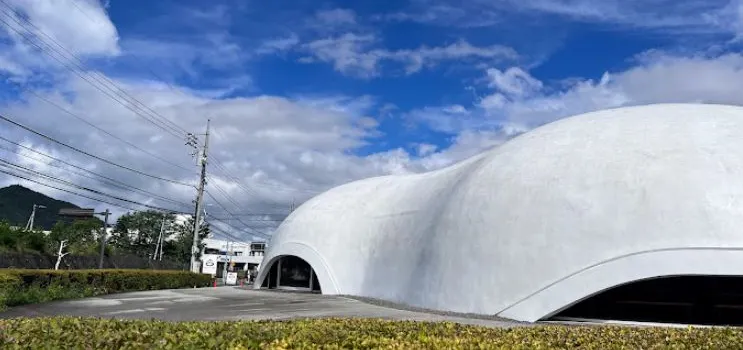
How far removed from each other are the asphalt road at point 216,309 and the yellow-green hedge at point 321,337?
19.2 feet

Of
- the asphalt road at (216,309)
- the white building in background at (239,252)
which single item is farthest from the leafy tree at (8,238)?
the white building in background at (239,252)

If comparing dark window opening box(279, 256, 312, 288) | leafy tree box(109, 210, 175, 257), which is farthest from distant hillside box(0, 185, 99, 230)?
dark window opening box(279, 256, 312, 288)

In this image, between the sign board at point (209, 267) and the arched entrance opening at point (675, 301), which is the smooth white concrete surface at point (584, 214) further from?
the sign board at point (209, 267)

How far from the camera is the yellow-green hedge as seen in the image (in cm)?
529

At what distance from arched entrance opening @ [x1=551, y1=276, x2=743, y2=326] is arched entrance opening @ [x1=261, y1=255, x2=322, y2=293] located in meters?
14.7

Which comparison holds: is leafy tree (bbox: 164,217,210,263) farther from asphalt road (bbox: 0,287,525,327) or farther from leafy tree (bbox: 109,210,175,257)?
asphalt road (bbox: 0,287,525,327)

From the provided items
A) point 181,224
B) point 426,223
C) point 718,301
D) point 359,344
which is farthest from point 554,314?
point 181,224

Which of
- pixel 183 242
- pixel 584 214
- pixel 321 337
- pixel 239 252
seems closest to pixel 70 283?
pixel 584 214

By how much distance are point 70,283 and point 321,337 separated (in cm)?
1797

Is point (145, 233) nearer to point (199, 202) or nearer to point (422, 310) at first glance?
point (199, 202)

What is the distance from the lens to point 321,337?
6.08 m

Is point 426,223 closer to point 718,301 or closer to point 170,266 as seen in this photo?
point 718,301

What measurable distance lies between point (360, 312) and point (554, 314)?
17.0 feet

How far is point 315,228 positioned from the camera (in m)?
27.2
